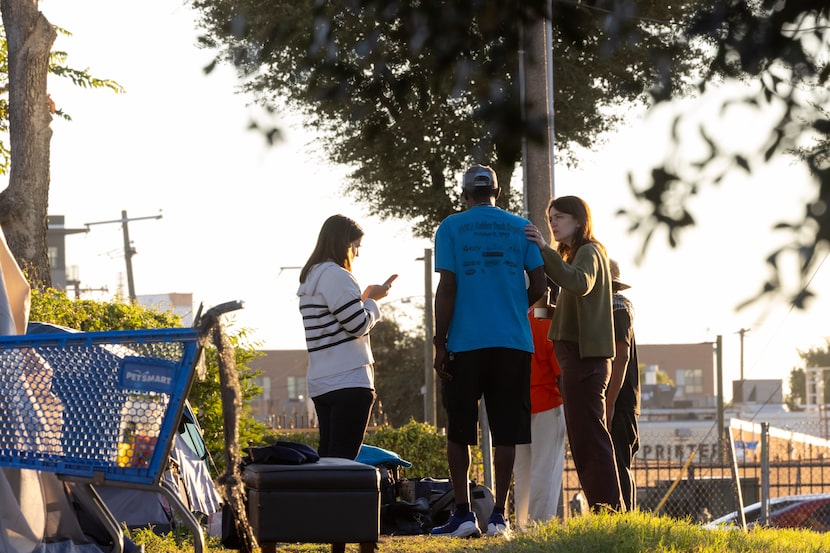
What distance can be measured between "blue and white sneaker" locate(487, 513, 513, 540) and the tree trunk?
9235mm

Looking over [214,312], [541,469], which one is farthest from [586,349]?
[214,312]

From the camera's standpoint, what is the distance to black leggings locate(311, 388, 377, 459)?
7000 mm

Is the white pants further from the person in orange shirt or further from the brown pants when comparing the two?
the brown pants

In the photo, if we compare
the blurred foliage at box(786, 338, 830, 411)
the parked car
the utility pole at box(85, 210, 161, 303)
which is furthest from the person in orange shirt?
the blurred foliage at box(786, 338, 830, 411)

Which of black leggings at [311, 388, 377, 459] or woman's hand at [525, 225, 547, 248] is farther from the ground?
woman's hand at [525, 225, 547, 248]

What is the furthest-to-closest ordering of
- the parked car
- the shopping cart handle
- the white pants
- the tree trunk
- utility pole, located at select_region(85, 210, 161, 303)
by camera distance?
utility pole, located at select_region(85, 210, 161, 303)
the parked car
the tree trunk
the white pants
the shopping cart handle

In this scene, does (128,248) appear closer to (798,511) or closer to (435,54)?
(798,511)

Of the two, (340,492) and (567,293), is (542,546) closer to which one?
(340,492)

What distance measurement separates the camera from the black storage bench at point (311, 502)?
568 centimetres

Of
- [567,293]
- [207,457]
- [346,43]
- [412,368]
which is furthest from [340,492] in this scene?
[412,368]

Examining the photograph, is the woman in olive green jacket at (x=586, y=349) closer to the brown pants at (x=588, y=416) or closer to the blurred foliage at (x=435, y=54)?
the brown pants at (x=588, y=416)

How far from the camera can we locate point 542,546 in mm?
6191

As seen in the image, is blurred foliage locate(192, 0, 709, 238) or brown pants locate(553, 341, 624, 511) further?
brown pants locate(553, 341, 624, 511)

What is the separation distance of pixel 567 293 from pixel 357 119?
4.04 m
